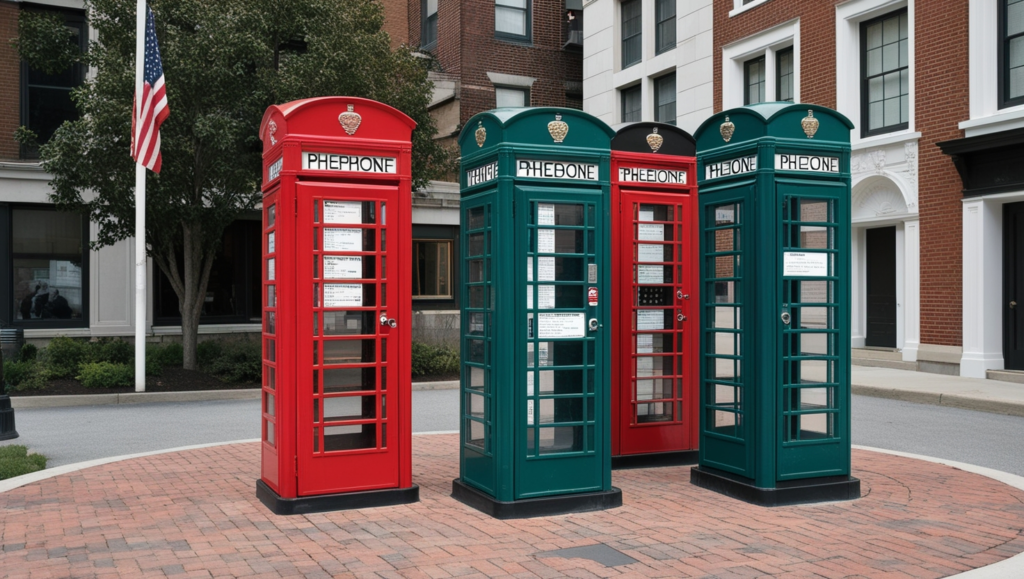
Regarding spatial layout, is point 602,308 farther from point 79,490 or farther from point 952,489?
point 79,490

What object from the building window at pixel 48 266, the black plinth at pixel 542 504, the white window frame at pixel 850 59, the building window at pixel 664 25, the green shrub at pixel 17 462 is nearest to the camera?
the black plinth at pixel 542 504

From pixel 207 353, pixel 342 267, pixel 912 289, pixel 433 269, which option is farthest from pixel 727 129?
pixel 433 269

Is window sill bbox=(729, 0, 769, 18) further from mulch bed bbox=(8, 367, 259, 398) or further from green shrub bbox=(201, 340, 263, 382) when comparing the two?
mulch bed bbox=(8, 367, 259, 398)

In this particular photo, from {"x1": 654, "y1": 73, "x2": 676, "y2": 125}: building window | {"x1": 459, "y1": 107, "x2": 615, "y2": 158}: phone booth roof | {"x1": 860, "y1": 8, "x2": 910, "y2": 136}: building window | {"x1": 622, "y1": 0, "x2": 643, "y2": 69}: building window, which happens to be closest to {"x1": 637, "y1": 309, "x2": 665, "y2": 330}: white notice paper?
{"x1": 459, "y1": 107, "x2": 615, "y2": 158}: phone booth roof

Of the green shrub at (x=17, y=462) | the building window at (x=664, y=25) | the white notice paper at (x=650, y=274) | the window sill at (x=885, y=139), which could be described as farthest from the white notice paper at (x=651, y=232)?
the building window at (x=664, y=25)

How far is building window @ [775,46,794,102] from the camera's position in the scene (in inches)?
858

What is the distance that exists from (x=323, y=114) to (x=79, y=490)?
3807mm

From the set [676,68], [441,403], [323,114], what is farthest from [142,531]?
[676,68]

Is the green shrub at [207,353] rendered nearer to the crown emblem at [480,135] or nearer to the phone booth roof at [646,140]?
the phone booth roof at [646,140]

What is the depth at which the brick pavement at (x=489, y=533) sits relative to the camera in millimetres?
5215

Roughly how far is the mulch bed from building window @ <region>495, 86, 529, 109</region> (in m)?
13.8

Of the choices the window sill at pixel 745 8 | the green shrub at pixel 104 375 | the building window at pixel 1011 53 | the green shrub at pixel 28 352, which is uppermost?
the window sill at pixel 745 8

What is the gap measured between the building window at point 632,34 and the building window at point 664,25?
2.21ft

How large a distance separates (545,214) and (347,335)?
1735 millimetres
